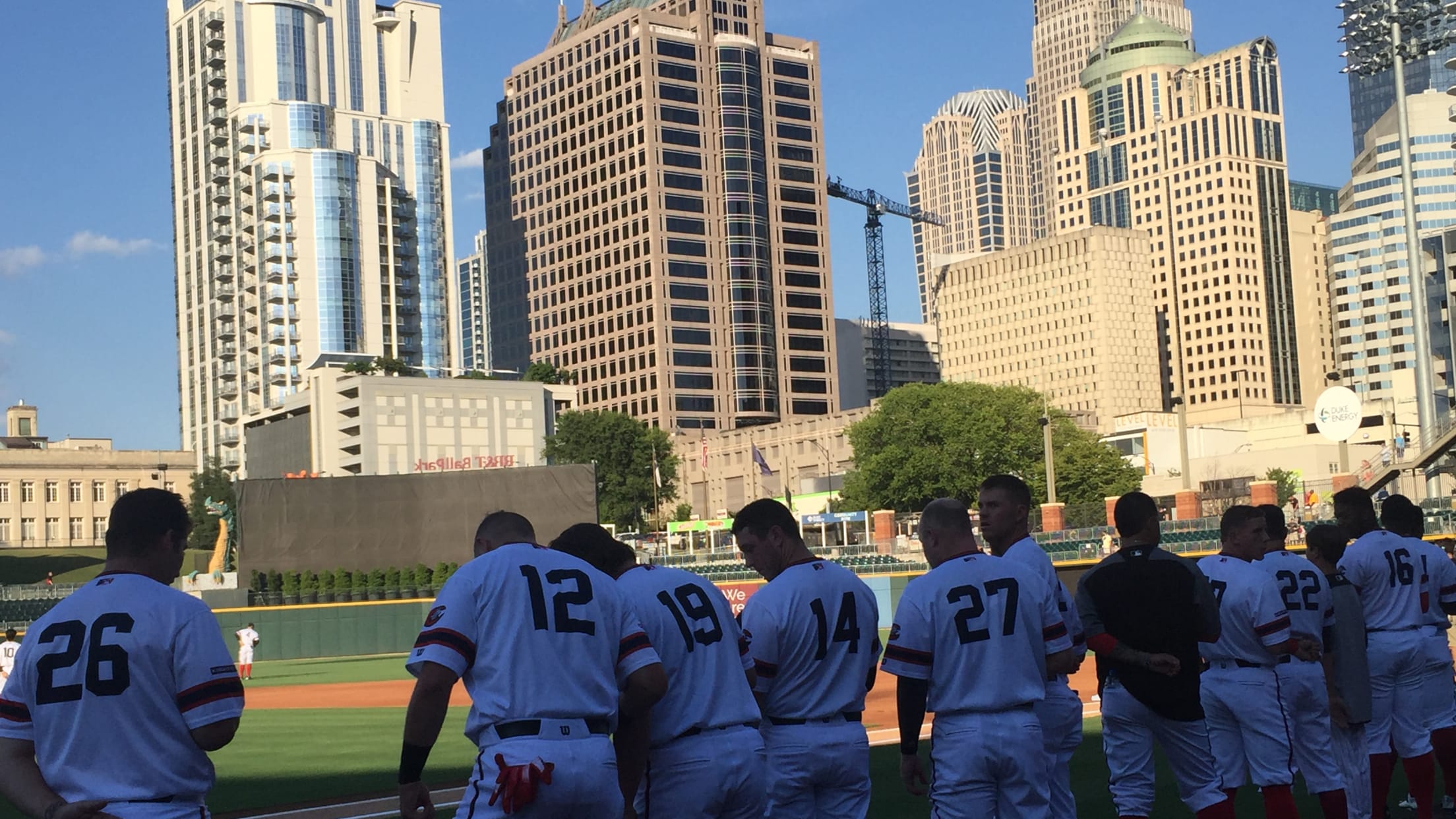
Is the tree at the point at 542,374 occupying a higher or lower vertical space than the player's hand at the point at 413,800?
higher

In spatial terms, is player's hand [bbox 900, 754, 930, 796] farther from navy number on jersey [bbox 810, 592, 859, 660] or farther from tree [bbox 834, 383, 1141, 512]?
tree [bbox 834, 383, 1141, 512]

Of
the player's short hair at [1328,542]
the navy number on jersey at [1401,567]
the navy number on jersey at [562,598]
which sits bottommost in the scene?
the navy number on jersey at [1401,567]

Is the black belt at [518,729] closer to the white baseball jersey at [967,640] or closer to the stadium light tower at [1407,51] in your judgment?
the white baseball jersey at [967,640]

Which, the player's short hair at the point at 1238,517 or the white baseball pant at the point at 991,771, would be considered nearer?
the white baseball pant at the point at 991,771

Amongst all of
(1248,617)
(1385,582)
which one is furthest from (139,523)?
(1385,582)

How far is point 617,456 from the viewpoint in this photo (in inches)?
5027

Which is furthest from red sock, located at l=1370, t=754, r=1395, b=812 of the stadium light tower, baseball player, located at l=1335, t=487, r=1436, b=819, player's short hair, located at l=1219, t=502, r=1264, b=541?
the stadium light tower

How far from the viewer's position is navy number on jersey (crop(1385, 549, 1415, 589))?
11.6 meters

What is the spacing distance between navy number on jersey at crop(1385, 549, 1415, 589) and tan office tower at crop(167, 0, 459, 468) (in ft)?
497

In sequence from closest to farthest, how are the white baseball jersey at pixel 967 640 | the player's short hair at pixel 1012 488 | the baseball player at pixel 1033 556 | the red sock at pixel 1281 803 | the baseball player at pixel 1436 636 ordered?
the white baseball jersey at pixel 967 640 < the baseball player at pixel 1033 556 < the player's short hair at pixel 1012 488 < the red sock at pixel 1281 803 < the baseball player at pixel 1436 636

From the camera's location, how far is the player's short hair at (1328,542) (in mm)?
11516

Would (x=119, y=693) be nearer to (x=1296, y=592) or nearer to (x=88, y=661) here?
→ (x=88, y=661)

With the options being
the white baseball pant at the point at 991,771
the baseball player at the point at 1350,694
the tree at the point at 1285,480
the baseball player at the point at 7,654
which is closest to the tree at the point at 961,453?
the tree at the point at 1285,480

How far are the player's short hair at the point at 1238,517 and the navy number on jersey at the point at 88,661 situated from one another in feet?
23.5
